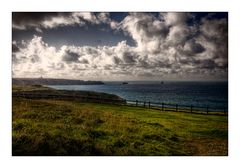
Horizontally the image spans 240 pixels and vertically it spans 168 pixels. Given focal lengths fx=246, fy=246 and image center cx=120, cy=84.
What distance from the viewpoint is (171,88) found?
110 feet

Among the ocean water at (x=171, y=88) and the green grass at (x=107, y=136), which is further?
the ocean water at (x=171, y=88)

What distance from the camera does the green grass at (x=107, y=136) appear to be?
9.02 meters

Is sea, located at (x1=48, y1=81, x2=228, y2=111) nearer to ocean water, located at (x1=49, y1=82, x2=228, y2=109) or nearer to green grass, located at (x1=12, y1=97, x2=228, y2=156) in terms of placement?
ocean water, located at (x1=49, y1=82, x2=228, y2=109)

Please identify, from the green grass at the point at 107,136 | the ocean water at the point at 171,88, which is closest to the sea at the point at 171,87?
the ocean water at the point at 171,88

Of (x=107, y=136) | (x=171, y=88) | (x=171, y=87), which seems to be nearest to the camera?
(x=107, y=136)

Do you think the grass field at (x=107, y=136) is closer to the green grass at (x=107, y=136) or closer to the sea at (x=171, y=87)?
the green grass at (x=107, y=136)

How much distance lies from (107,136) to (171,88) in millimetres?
24821

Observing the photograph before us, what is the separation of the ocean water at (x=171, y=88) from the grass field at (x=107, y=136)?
2.02m

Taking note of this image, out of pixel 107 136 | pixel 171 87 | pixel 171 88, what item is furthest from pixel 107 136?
pixel 171 88

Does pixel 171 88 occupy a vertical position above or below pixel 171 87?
below

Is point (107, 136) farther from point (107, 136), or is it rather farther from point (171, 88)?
point (171, 88)

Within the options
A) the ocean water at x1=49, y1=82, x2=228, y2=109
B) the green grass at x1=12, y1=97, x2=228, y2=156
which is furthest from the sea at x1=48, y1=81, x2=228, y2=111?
the green grass at x1=12, y1=97, x2=228, y2=156
